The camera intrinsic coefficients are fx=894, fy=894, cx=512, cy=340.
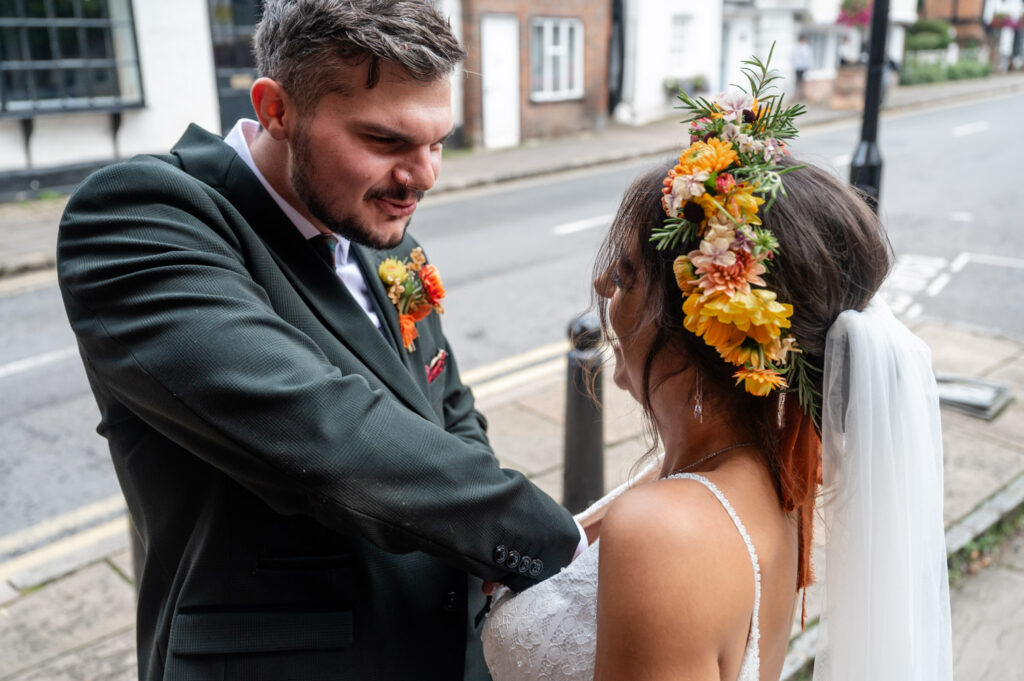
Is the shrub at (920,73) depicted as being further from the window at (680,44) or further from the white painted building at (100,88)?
the white painted building at (100,88)

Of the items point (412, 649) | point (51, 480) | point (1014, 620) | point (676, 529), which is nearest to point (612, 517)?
point (676, 529)

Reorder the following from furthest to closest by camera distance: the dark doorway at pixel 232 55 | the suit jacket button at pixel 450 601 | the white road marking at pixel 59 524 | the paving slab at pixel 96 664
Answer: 1. the dark doorway at pixel 232 55
2. the white road marking at pixel 59 524
3. the paving slab at pixel 96 664
4. the suit jacket button at pixel 450 601

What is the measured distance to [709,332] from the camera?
168 cm

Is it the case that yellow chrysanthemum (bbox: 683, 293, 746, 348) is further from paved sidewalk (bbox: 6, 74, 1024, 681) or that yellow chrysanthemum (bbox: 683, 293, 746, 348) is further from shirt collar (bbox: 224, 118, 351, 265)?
shirt collar (bbox: 224, 118, 351, 265)

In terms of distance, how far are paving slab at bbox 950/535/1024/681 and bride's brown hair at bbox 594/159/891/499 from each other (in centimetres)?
239

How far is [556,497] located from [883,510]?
2.82 m

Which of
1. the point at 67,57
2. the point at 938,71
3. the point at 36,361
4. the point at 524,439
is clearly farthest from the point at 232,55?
the point at 938,71

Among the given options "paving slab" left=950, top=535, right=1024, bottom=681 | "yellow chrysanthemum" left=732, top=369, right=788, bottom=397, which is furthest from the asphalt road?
"paving slab" left=950, top=535, right=1024, bottom=681

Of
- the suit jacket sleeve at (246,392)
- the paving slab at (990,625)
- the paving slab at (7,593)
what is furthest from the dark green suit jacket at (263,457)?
the paving slab at (990,625)

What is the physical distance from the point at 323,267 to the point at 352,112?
1.09 feet

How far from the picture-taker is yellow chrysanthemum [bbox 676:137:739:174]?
1697 millimetres

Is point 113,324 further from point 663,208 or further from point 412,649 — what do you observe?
point 663,208

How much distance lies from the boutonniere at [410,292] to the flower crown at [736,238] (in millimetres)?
737

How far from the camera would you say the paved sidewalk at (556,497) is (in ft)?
11.5
